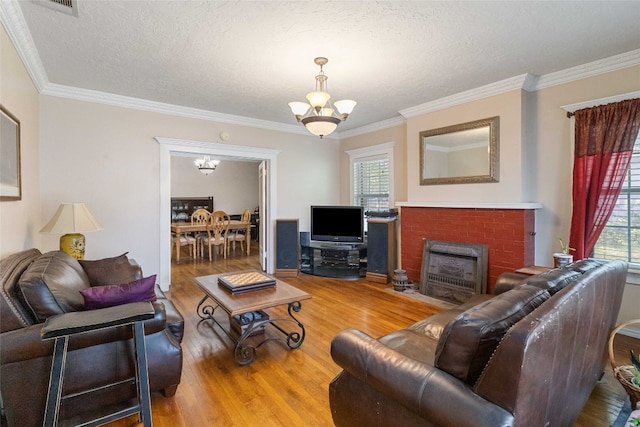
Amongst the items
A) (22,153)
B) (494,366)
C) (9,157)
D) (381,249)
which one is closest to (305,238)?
(381,249)

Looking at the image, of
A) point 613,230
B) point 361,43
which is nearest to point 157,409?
point 361,43

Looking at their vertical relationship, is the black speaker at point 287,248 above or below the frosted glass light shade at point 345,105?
below

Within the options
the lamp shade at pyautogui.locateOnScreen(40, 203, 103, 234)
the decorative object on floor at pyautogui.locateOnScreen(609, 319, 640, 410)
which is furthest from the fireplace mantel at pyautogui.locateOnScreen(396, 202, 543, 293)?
the lamp shade at pyautogui.locateOnScreen(40, 203, 103, 234)

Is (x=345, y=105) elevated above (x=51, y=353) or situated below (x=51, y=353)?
above

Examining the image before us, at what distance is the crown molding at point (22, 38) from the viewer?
203 centimetres

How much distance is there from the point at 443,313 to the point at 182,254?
21.0 ft

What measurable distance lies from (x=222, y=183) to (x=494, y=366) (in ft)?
30.1

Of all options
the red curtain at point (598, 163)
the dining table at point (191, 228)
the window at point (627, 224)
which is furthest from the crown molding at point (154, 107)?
the window at point (627, 224)

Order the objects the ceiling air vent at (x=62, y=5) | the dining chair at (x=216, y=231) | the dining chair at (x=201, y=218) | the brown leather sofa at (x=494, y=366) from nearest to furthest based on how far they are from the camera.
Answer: the brown leather sofa at (x=494, y=366) < the ceiling air vent at (x=62, y=5) < the dining chair at (x=216, y=231) < the dining chair at (x=201, y=218)

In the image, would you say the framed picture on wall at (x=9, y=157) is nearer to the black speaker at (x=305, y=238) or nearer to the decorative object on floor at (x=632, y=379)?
the black speaker at (x=305, y=238)

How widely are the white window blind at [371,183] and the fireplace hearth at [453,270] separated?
141cm

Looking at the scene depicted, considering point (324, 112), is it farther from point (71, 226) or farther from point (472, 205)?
point (71, 226)

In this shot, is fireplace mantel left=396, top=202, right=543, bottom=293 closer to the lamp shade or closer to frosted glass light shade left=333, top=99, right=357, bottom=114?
frosted glass light shade left=333, top=99, right=357, bottom=114

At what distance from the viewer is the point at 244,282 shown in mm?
2775
